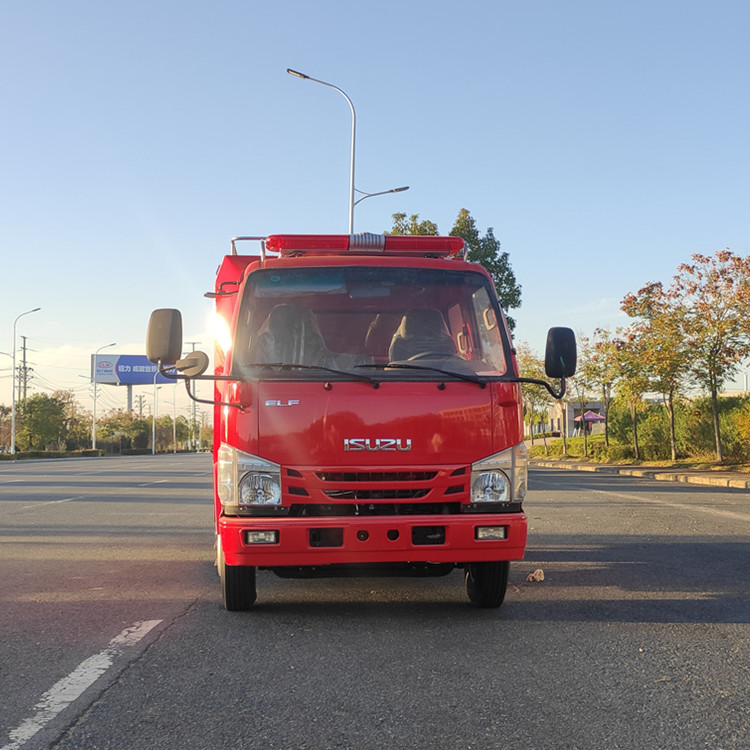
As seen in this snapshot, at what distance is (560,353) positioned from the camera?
600cm

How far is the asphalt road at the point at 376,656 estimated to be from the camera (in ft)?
11.4

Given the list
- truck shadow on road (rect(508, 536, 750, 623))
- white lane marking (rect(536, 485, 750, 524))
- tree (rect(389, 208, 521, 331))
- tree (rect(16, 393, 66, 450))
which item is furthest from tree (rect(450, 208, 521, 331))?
tree (rect(16, 393, 66, 450))

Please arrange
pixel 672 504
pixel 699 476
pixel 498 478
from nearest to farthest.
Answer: pixel 498 478 → pixel 672 504 → pixel 699 476

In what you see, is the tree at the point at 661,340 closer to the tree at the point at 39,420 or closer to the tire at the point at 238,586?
the tire at the point at 238,586

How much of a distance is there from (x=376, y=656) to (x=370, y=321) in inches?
93.3

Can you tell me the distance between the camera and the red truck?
5219 millimetres

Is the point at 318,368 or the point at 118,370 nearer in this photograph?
the point at 318,368

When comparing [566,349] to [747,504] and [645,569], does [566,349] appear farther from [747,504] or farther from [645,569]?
[747,504]

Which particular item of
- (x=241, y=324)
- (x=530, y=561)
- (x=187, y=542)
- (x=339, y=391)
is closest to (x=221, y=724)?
(x=339, y=391)

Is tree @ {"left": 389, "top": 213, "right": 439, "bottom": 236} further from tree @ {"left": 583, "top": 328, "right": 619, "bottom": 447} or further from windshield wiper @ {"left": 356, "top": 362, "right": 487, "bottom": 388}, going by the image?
windshield wiper @ {"left": 356, "top": 362, "right": 487, "bottom": 388}

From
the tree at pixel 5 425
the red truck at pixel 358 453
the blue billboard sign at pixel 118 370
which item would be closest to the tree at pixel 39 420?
the tree at pixel 5 425

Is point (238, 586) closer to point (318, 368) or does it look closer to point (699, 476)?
point (318, 368)

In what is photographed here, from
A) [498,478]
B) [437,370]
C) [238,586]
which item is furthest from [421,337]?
[238,586]

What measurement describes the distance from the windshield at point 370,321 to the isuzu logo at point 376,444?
509mm
